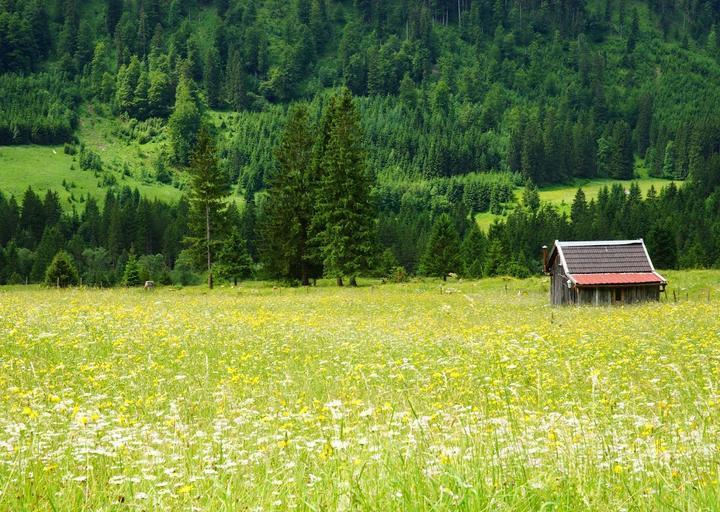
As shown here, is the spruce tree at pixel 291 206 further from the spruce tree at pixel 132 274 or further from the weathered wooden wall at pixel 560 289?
the spruce tree at pixel 132 274

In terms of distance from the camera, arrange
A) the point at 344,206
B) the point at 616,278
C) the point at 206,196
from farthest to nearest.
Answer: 1. the point at 206,196
2. the point at 344,206
3. the point at 616,278

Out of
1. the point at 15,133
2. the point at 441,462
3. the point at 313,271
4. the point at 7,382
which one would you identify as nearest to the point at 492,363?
the point at 441,462

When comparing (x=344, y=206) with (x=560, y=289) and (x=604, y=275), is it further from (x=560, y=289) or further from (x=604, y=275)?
(x=604, y=275)

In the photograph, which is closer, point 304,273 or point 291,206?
point 291,206

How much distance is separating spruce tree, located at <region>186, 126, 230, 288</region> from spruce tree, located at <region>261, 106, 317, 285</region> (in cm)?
440

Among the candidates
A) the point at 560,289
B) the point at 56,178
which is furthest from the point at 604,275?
the point at 56,178

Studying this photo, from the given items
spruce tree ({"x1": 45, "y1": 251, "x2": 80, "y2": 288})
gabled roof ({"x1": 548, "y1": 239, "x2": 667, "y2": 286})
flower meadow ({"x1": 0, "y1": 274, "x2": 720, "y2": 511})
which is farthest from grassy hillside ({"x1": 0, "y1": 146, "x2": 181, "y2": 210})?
flower meadow ({"x1": 0, "y1": 274, "x2": 720, "y2": 511})

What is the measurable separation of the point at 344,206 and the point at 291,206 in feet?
19.0

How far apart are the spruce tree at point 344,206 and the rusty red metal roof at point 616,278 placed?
60.6ft

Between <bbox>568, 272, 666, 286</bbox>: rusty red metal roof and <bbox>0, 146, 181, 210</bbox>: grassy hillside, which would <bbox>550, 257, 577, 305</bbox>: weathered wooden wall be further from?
<bbox>0, 146, 181, 210</bbox>: grassy hillside

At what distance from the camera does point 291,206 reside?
56844 millimetres

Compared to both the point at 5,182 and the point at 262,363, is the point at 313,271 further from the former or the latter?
the point at 5,182

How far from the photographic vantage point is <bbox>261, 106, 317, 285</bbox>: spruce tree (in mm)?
55938

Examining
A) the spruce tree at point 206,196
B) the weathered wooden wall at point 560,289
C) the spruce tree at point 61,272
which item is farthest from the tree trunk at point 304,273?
the weathered wooden wall at point 560,289
